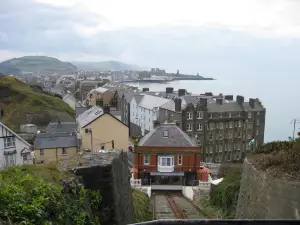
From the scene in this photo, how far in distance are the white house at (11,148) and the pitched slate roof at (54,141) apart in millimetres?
4312

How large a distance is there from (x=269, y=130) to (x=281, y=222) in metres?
59.4

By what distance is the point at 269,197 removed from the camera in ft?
25.3

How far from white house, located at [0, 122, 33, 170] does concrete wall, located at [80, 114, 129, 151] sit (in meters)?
8.50

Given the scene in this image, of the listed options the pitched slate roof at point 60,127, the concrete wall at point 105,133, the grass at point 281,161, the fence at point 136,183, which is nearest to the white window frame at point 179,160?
the fence at point 136,183

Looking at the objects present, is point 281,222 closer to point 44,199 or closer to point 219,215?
point 44,199

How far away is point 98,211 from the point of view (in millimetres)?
8875

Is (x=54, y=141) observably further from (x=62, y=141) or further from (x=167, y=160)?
(x=167, y=160)

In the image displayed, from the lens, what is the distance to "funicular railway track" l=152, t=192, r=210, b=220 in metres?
18.0

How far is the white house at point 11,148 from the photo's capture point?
2303cm

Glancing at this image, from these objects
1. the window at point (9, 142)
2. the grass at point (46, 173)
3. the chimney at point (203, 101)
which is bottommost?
the window at point (9, 142)

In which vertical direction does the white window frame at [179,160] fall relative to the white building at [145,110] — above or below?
below

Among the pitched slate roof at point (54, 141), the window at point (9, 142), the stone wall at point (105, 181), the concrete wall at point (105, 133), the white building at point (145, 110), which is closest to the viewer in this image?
the stone wall at point (105, 181)

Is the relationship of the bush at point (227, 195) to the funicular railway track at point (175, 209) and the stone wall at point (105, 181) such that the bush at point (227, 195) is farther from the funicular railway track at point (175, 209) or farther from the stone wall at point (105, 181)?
the stone wall at point (105, 181)

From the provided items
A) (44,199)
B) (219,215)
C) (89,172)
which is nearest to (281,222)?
(44,199)
